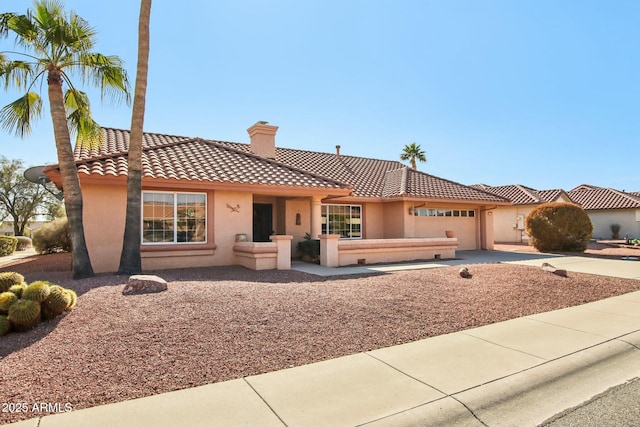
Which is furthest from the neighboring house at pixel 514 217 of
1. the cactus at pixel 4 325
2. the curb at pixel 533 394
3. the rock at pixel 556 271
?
the cactus at pixel 4 325

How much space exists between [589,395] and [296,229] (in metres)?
13.1

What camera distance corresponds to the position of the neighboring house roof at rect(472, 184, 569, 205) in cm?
2908

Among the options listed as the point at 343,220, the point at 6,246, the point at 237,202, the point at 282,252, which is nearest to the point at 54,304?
the point at 282,252

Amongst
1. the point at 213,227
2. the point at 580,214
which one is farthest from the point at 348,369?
the point at 580,214

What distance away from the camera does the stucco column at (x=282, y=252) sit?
466 inches

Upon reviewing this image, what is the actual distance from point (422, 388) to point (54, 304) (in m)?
5.36

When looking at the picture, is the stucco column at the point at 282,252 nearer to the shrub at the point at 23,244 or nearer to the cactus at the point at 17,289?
the cactus at the point at 17,289

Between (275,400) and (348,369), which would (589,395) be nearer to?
(348,369)

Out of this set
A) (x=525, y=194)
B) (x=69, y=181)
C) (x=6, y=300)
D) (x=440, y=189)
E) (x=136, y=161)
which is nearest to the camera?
(x=6, y=300)

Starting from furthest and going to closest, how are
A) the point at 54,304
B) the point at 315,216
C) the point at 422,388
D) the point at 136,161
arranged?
the point at 315,216, the point at 136,161, the point at 54,304, the point at 422,388

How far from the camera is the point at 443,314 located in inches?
278

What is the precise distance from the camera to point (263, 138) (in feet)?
58.6

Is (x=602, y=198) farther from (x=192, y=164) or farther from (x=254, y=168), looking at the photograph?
(x=192, y=164)

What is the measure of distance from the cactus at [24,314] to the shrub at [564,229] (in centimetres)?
2204
